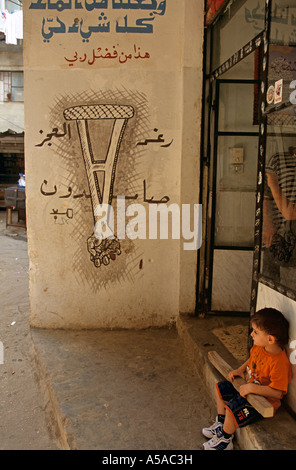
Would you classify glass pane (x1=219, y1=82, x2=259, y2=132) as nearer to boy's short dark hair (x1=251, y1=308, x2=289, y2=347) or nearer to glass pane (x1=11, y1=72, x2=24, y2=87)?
boy's short dark hair (x1=251, y1=308, x2=289, y2=347)

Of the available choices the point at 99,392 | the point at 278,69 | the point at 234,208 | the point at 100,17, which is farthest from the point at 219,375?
the point at 100,17

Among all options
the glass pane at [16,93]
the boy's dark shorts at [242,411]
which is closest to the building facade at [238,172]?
the boy's dark shorts at [242,411]

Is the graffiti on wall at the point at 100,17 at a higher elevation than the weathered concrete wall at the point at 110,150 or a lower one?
higher

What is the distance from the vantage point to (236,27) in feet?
11.4

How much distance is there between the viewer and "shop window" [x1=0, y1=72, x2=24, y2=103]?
17.0 metres

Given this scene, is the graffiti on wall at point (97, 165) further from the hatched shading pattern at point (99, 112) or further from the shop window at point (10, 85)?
the shop window at point (10, 85)

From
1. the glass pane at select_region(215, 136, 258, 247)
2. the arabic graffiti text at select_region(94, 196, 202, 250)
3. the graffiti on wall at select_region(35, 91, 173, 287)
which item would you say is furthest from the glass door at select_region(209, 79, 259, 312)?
the graffiti on wall at select_region(35, 91, 173, 287)

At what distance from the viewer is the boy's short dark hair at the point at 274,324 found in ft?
6.77

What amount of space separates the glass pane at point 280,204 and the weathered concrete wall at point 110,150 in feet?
3.99

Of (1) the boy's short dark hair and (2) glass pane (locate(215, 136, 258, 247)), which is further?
(2) glass pane (locate(215, 136, 258, 247))

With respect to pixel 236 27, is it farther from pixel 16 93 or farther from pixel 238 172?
pixel 16 93

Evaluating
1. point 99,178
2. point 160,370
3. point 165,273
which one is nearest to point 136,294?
point 165,273

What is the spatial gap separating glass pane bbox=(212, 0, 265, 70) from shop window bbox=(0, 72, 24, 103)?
15321 millimetres

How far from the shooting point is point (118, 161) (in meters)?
3.74
